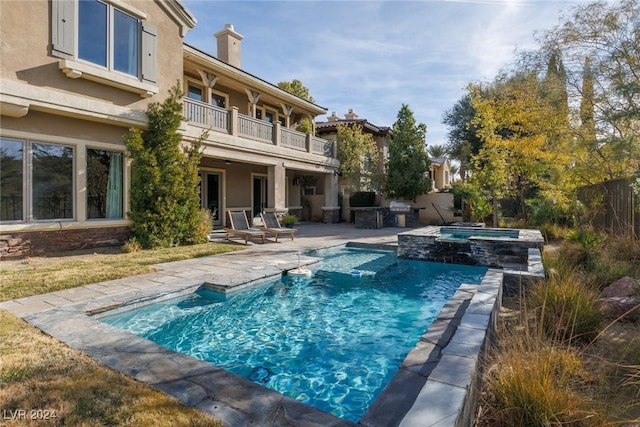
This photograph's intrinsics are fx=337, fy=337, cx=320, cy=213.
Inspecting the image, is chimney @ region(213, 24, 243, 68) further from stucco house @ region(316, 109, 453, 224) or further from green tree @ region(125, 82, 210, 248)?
stucco house @ region(316, 109, 453, 224)

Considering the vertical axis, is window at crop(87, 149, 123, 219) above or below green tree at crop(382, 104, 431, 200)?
below

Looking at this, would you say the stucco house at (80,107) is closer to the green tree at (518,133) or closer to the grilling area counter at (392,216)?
the grilling area counter at (392,216)

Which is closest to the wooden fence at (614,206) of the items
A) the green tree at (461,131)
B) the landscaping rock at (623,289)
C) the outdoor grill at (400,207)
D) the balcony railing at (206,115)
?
the landscaping rock at (623,289)

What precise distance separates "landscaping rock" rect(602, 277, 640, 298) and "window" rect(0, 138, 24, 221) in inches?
492

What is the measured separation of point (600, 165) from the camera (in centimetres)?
968

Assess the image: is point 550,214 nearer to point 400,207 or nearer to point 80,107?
point 400,207

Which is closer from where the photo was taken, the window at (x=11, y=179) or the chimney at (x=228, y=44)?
the window at (x=11, y=179)

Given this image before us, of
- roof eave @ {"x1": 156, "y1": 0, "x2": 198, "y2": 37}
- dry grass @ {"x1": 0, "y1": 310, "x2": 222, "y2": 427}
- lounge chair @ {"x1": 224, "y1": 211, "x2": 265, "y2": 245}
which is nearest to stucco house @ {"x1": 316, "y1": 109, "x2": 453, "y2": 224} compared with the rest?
lounge chair @ {"x1": 224, "y1": 211, "x2": 265, "y2": 245}

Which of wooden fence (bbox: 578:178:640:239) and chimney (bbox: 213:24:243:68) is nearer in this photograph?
wooden fence (bbox: 578:178:640:239)

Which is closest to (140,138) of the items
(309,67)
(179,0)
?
(179,0)

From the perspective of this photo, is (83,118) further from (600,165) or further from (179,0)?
(600,165)

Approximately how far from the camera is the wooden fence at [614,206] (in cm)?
793

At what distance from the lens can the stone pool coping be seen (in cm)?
240

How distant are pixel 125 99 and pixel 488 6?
34.2 feet
